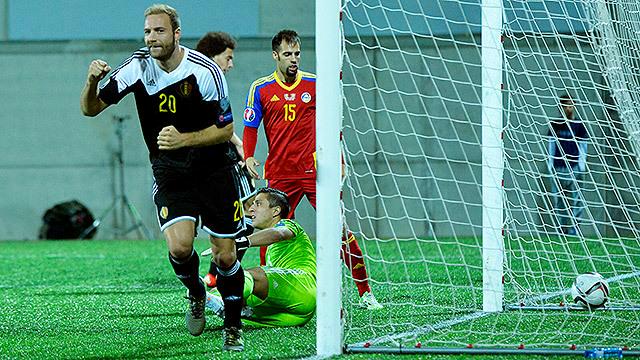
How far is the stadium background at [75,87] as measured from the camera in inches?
686

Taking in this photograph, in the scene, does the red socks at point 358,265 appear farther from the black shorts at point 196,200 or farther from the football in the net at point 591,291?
the black shorts at point 196,200

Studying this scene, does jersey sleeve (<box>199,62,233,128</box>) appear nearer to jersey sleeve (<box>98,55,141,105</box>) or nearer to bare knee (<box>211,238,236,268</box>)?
jersey sleeve (<box>98,55,141,105</box>)

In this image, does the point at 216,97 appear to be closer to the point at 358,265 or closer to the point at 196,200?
the point at 196,200

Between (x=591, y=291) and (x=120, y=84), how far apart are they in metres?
3.18

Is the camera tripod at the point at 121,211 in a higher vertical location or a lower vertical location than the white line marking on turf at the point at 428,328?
higher

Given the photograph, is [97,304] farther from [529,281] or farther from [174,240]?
[529,281]

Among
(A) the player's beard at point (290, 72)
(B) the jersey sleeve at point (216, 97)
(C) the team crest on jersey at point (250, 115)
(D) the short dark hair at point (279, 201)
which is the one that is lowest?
(D) the short dark hair at point (279, 201)

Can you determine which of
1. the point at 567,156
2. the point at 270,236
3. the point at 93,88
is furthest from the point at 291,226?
the point at 567,156

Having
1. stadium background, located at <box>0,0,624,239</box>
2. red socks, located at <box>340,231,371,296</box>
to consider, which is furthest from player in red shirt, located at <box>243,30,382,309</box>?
stadium background, located at <box>0,0,624,239</box>

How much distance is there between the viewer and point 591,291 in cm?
630

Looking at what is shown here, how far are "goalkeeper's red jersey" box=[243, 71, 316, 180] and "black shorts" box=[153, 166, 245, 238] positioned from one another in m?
2.30

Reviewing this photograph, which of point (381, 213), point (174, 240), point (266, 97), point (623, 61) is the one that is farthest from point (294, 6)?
point (174, 240)

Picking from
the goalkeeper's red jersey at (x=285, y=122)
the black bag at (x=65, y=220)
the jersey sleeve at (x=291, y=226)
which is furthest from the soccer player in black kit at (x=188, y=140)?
the black bag at (x=65, y=220)

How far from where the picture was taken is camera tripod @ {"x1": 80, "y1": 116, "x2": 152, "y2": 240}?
17.1m
